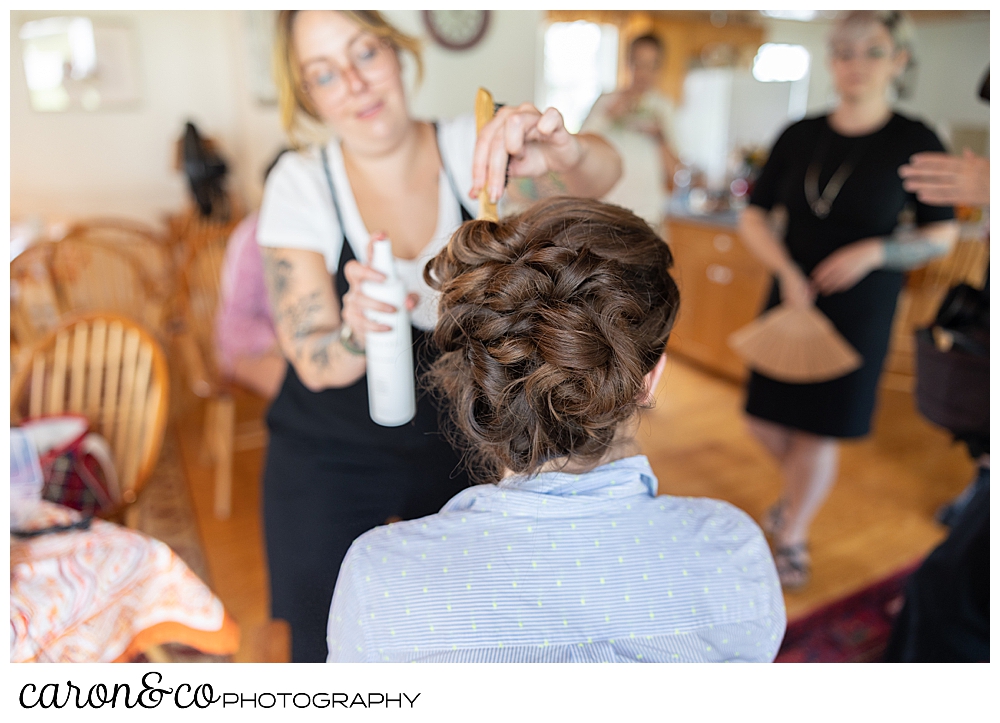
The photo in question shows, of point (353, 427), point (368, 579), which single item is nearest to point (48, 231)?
point (353, 427)

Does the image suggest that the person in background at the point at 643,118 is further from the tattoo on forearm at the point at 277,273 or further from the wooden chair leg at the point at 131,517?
the wooden chair leg at the point at 131,517

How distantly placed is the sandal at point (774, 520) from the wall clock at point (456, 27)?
1.36 meters

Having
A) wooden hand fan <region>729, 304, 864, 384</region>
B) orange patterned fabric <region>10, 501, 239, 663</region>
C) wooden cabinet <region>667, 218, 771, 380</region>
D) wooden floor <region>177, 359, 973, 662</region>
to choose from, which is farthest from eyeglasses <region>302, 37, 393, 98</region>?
wooden cabinet <region>667, 218, 771, 380</region>

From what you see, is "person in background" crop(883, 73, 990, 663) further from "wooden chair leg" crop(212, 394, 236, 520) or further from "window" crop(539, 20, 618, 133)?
"wooden chair leg" crop(212, 394, 236, 520)

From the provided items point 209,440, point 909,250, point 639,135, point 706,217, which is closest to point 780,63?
point 706,217

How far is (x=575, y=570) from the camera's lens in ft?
2.04

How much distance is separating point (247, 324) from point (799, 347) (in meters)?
1.39

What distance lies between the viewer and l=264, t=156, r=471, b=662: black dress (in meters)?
0.69

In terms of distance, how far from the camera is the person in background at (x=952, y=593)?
46.4 inches

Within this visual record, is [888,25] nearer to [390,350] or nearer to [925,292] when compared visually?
[925,292]

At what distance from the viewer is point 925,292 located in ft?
7.27

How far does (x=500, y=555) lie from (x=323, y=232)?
0.47m

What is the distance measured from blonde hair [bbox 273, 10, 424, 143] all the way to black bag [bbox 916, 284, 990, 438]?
0.93m
